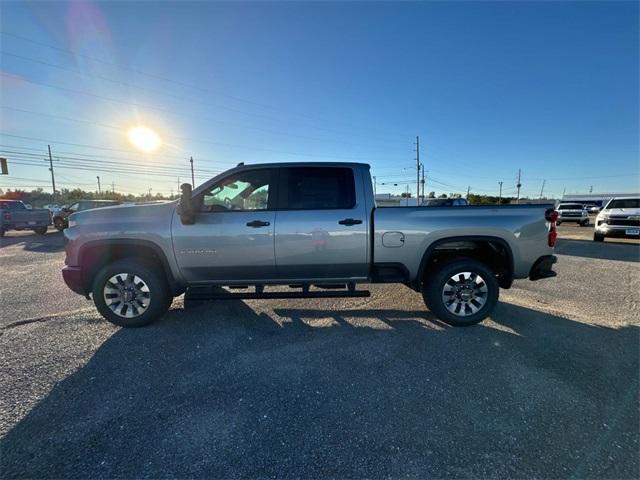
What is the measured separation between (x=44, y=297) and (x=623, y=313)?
9005mm

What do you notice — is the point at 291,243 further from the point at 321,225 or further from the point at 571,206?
the point at 571,206

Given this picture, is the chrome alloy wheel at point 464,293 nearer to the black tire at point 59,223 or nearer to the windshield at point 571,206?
the black tire at point 59,223

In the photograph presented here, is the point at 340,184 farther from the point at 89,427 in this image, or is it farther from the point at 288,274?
the point at 89,427

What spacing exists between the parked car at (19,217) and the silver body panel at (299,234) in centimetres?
1474

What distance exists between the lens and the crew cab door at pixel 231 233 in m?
3.57

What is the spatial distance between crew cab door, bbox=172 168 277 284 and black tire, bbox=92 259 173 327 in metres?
0.35

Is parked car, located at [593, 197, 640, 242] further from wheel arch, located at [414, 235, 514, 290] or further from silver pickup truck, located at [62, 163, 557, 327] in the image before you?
wheel arch, located at [414, 235, 514, 290]

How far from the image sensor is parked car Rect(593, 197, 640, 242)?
1015cm

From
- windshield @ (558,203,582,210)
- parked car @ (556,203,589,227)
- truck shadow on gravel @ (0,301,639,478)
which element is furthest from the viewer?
windshield @ (558,203,582,210)

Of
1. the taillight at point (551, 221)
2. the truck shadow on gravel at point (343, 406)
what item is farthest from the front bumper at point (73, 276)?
the taillight at point (551, 221)

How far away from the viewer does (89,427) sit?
2123 mm

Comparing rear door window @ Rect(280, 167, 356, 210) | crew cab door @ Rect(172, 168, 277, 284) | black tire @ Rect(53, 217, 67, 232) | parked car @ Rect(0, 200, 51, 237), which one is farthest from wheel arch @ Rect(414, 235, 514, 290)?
black tire @ Rect(53, 217, 67, 232)

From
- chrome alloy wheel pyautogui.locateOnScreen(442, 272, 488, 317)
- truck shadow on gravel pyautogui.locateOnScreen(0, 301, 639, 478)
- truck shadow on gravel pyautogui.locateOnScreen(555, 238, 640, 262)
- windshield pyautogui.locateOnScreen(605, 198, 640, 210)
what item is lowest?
truck shadow on gravel pyautogui.locateOnScreen(0, 301, 639, 478)

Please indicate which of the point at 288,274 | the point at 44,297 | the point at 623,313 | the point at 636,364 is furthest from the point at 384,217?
the point at 44,297
